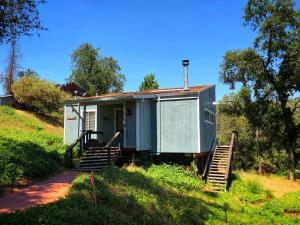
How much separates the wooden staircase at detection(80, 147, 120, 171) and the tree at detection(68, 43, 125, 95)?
34.8 meters

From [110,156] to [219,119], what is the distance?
143 ft

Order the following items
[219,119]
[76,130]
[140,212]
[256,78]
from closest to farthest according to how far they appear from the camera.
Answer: [140,212], [76,130], [256,78], [219,119]

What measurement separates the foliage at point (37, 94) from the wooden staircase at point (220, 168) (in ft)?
63.5

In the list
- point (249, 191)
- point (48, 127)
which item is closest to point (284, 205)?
point (249, 191)

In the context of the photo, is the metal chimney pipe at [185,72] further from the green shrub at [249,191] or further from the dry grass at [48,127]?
the dry grass at [48,127]

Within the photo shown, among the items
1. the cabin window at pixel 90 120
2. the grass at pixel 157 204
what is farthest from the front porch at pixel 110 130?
the grass at pixel 157 204

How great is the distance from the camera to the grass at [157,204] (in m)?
8.63

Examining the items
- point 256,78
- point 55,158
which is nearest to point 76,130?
point 55,158

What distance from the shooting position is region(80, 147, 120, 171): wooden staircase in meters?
16.8

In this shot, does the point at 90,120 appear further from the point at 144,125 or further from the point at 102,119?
the point at 144,125

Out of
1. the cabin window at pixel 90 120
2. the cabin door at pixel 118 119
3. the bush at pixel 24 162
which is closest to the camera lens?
the bush at pixel 24 162

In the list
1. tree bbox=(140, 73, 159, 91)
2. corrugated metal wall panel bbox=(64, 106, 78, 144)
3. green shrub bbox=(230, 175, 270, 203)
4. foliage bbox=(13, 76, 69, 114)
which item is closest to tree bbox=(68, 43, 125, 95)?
tree bbox=(140, 73, 159, 91)

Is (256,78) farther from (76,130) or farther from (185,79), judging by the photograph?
(76,130)

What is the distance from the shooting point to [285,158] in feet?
96.8
